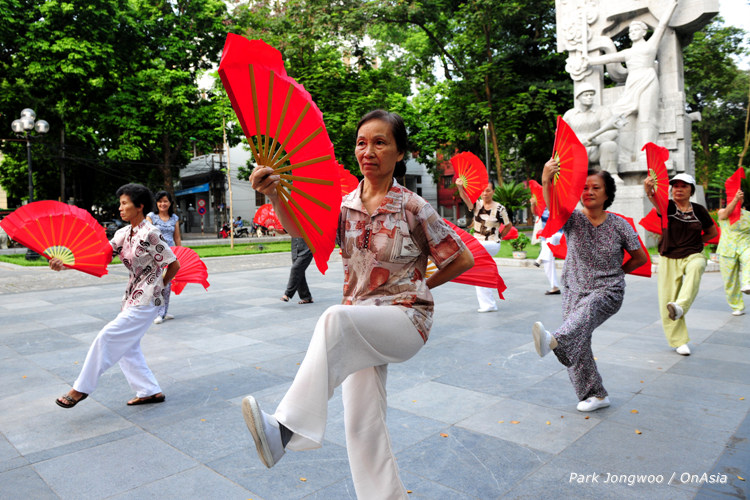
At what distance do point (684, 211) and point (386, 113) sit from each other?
4526mm

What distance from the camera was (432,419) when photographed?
3.69 metres

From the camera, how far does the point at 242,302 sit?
30.3 ft

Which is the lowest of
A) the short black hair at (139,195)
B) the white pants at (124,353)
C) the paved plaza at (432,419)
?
the paved plaza at (432,419)

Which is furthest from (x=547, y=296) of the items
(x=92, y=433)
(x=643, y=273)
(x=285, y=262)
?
(x=285, y=262)

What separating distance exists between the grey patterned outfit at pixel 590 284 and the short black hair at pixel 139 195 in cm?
330

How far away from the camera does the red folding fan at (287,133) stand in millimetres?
1893

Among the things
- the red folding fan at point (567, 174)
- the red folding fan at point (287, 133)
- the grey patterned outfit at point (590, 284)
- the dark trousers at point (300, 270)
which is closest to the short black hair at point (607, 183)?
the grey patterned outfit at point (590, 284)

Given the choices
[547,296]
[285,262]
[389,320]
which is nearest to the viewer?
[389,320]

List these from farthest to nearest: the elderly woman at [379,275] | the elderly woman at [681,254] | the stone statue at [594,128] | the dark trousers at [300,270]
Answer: the stone statue at [594,128]
the dark trousers at [300,270]
the elderly woman at [681,254]
the elderly woman at [379,275]

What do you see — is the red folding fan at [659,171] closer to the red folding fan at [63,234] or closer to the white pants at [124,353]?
the white pants at [124,353]

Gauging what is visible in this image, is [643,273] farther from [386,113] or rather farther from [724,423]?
[386,113]

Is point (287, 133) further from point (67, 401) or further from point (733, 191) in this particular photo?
point (733, 191)

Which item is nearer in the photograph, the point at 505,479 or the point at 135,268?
the point at 505,479

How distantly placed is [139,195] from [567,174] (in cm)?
325
